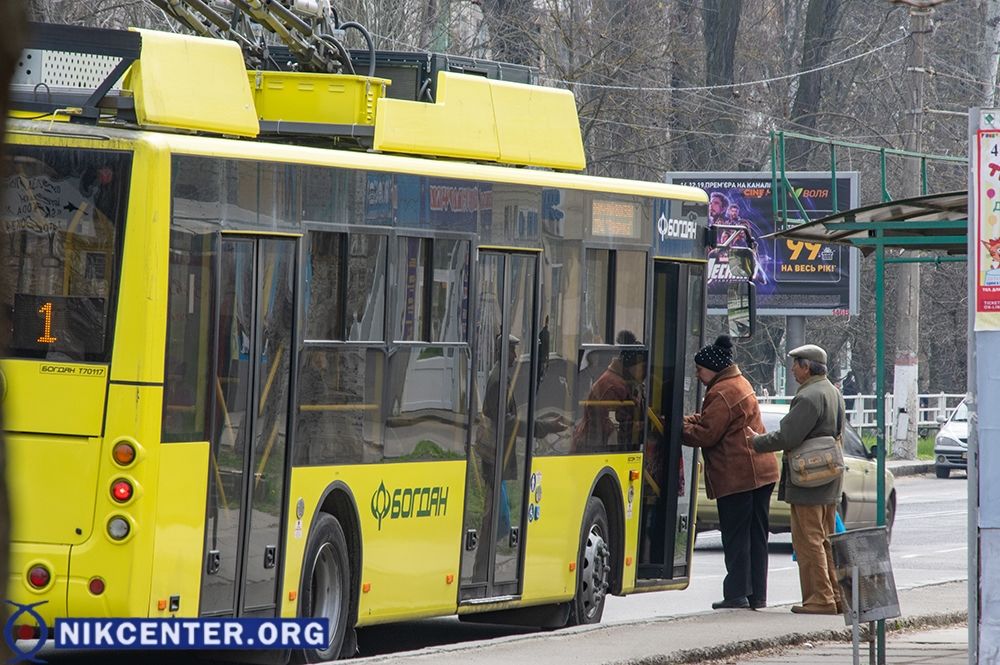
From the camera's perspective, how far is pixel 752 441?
12.9 metres

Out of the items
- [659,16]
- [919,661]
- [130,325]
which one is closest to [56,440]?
[130,325]

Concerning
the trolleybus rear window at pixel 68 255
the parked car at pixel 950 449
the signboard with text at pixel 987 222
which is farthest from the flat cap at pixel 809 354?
the parked car at pixel 950 449

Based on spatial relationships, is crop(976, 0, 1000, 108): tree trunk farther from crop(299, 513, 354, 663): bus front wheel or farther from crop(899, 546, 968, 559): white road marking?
crop(299, 513, 354, 663): bus front wheel

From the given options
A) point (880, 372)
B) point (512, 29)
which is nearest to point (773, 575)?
point (880, 372)

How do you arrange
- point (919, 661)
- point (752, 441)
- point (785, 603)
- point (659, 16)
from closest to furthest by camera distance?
point (919, 661) → point (752, 441) → point (785, 603) → point (659, 16)

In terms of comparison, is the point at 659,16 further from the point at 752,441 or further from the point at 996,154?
the point at 996,154

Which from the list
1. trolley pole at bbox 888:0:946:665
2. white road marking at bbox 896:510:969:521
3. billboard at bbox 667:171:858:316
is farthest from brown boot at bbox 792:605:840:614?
billboard at bbox 667:171:858:316

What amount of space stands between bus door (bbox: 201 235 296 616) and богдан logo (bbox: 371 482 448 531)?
0.91 m

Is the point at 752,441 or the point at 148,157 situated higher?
the point at 148,157

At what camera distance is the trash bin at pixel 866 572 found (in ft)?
31.0

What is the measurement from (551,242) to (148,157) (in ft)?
12.1

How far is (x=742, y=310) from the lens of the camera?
13.8 m

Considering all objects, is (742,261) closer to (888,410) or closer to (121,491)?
(121,491)

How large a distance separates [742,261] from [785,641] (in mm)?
3171
